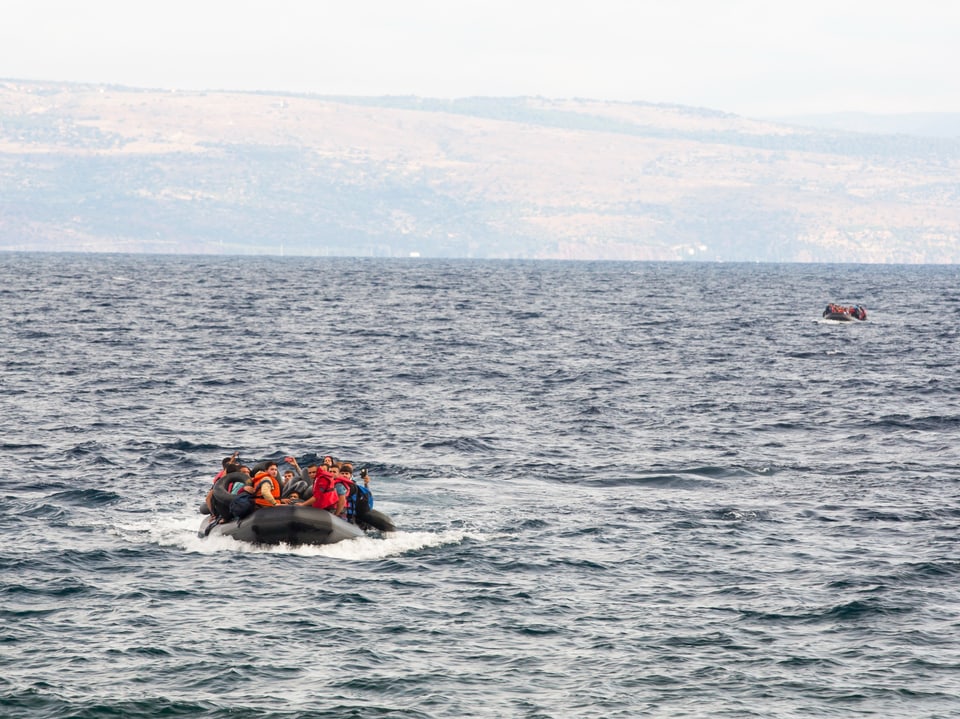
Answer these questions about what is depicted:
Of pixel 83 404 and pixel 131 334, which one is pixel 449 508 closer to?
pixel 83 404

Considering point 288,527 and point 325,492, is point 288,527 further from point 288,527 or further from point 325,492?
point 325,492

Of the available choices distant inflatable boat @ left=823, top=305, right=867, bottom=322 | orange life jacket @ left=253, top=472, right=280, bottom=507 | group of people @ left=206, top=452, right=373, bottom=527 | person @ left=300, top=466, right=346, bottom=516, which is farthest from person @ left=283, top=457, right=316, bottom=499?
distant inflatable boat @ left=823, top=305, right=867, bottom=322

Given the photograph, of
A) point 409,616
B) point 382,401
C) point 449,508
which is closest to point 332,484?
point 449,508

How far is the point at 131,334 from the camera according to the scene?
79.2m

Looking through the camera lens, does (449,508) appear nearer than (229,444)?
Yes

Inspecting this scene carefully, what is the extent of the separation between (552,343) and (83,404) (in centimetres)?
3459

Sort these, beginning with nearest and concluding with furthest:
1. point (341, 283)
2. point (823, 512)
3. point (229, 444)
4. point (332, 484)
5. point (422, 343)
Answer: point (332, 484), point (823, 512), point (229, 444), point (422, 343), point (341, 283)

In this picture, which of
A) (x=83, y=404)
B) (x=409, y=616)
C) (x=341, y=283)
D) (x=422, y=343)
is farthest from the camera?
(x=341, y=283)

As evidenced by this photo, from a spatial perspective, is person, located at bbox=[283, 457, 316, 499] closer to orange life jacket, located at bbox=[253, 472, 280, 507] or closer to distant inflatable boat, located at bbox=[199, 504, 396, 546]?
orange life jacket, located at bbox=[253, 472, 280, 507]

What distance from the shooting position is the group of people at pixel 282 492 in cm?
2989

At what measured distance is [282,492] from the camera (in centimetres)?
3109

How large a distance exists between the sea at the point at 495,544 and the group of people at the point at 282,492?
87 centimetres

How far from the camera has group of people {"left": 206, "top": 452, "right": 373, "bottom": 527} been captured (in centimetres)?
2989

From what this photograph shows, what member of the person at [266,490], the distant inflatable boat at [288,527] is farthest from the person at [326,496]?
the person at [266,490]
